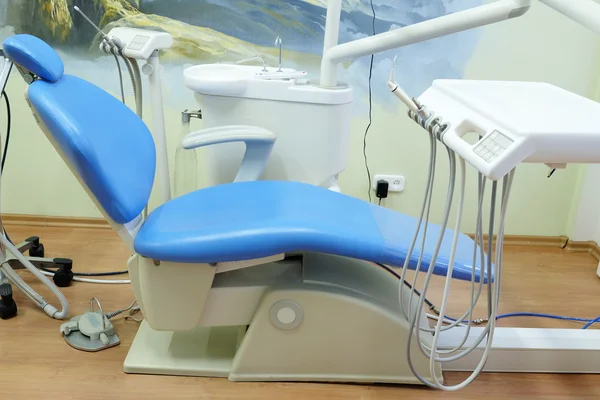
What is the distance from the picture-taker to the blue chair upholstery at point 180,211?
1.31m

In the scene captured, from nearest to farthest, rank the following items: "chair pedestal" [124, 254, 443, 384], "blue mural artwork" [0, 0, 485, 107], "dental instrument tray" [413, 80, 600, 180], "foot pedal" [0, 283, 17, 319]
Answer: "dental instrument tray" [413, 80, 600, 180] → "chair pedestal" [124, 254, 443, 384] → "foot pedal" [0, 283, 17, 319] → "blue mural artwork" [0, 0, 485, 107]

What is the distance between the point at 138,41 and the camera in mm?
1611

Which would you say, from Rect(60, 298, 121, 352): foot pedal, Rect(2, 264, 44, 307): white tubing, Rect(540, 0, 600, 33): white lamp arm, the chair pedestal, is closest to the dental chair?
the chair pedestal

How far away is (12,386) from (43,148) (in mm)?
1263

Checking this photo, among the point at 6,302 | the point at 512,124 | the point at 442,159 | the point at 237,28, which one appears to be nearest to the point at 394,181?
the point at 442,159

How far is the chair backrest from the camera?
50.3 inches

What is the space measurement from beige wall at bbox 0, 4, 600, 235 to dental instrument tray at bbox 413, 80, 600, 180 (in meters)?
1.12

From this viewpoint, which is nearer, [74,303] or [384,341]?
[384,341]

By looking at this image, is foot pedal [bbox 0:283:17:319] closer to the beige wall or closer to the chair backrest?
the chair backrest

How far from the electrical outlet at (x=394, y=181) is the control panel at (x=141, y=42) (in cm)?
117

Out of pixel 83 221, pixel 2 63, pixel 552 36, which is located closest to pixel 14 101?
pixel 83 221

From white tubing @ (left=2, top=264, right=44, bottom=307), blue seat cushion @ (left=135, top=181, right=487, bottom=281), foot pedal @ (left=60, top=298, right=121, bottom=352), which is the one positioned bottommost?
foot pedal @ (left=60, top=298, right=121, bottom=352)

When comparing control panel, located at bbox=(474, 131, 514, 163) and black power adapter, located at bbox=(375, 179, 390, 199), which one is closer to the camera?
control panel, located at bbox=(474, 131, 514, 163)

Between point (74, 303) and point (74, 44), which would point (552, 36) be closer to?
point (74, 44)
